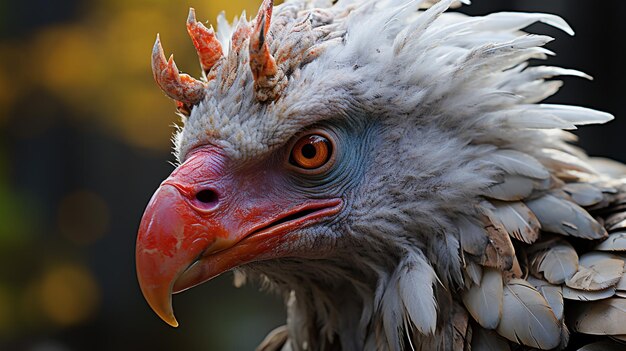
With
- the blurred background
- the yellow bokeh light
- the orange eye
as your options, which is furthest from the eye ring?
the yellow bokeh light

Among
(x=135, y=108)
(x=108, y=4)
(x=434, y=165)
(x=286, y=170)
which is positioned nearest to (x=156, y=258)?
(x=286, y=170)

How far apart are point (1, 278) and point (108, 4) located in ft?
6.91

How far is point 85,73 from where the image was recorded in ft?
16.8

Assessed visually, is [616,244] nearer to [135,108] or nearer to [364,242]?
[364,242]

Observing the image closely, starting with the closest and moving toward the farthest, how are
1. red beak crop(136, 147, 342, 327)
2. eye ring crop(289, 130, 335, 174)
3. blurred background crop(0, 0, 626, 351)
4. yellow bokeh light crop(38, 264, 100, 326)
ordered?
1. red beak crop(136, 147, 342, 327)
2. eye ring crop(289, 130, 335, 174)
3. blurred background crop(0, 0, 626, 351)
4. yellow bokeh light crop(38, 264, 100, 326)

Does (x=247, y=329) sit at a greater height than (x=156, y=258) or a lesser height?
lesser

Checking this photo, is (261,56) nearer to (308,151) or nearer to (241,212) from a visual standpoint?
(308,151)

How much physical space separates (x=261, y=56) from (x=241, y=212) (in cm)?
42

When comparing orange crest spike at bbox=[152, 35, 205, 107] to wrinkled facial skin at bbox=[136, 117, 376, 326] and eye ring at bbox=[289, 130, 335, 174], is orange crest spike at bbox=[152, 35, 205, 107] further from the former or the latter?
eye ring at bbox=[289, 130, 335, 174]

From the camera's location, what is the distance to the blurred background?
202 inches

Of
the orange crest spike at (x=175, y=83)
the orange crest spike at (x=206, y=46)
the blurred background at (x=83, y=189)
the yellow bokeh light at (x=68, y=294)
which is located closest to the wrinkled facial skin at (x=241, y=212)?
the orange crest spike at (x=175, y=83)

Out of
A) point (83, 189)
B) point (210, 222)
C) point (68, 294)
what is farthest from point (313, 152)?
point (68, 294)

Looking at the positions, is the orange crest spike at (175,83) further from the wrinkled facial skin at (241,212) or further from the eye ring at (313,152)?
the eye ring at (313,152)

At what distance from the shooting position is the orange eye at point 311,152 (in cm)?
205
